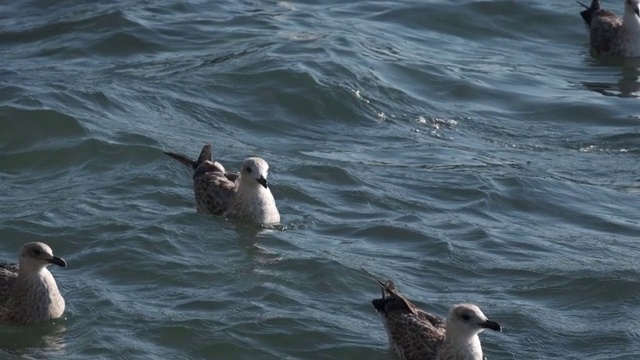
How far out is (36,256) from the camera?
12367mm

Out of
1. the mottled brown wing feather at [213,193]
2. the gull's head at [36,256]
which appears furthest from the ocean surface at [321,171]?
the gull's head at [36,256]

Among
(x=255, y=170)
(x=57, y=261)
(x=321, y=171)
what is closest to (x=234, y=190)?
(x=255, y=170)

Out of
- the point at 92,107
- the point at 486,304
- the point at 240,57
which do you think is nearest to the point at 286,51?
the point at 240,57

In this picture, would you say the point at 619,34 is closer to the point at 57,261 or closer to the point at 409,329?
the point at 409,329

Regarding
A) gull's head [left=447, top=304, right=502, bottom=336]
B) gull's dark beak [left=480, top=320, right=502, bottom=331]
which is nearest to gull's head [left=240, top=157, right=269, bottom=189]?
gull's head [left=447, top=304, right=502, bottom=336]

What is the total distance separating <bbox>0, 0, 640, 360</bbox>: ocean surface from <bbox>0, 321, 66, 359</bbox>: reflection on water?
23mm

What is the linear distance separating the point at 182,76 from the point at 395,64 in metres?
2.99

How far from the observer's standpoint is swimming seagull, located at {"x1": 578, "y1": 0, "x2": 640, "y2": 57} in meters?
22.5

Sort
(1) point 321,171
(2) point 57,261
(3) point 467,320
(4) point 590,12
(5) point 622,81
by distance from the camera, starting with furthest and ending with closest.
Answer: (4) point 590,12, (5) point 622,81, (1) point 321,171, (2) point 57,261, (3) point 467,320

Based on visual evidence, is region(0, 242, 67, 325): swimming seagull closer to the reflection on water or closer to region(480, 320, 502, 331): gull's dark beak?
the reflection on water

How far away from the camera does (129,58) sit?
20.9 m

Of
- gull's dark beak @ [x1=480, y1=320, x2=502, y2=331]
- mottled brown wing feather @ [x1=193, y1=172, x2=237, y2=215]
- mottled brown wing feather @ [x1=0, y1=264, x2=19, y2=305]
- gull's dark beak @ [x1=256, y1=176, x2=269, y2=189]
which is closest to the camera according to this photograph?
gull's dark beak @ [x1=480, y1=320, x2=502, y2=331]

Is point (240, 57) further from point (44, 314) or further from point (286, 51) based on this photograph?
point (44, 314)

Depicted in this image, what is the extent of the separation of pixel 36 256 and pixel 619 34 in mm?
12445
